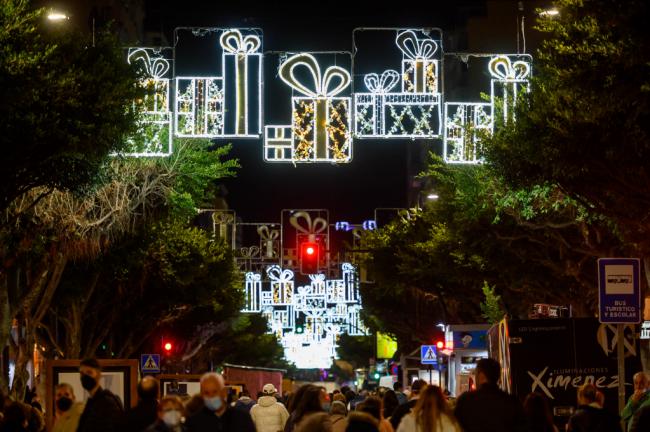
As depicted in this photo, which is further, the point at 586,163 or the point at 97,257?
the point at 97,257

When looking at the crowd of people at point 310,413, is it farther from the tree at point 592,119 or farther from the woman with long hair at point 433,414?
the tree at point 592,119

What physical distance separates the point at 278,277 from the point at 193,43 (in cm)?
4033

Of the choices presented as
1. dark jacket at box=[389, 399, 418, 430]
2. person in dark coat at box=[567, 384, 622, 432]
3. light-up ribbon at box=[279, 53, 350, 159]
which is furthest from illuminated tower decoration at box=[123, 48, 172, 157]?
person in dark coat at box=[567, 384, 622, 432]

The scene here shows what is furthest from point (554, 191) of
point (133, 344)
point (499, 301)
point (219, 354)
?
point (219, 354)

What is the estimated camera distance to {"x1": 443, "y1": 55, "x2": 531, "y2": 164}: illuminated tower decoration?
24.0m

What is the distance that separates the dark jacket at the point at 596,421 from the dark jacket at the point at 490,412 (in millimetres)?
3278

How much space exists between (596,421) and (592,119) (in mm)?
5956

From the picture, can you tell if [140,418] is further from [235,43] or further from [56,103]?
[235,43]

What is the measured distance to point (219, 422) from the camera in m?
10.1

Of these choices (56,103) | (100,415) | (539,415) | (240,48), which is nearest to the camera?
(100,415)

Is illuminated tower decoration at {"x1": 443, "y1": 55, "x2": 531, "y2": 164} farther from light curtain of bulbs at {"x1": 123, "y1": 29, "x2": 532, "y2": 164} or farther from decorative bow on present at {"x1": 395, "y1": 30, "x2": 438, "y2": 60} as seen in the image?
decorative bow on present at {"x1": 395, "y1": 30, "x2": 438, "y2": 60}

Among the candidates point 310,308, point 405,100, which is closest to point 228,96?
point 405,100

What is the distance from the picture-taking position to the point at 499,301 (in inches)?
1998

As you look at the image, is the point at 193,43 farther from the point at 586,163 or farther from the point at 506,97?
the point at 586,163
